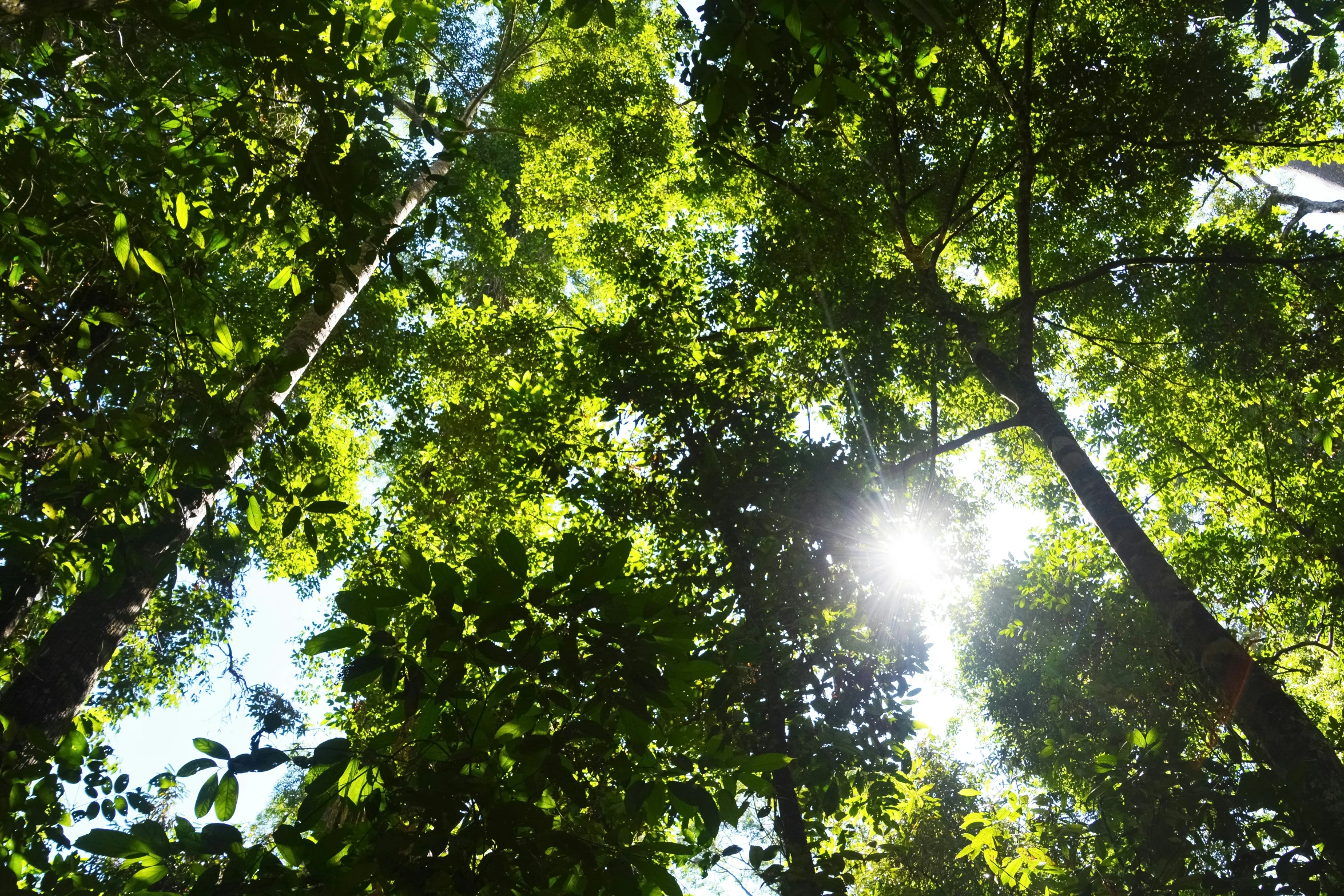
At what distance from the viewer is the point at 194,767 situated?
1.64m

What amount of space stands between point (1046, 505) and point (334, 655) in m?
10.2

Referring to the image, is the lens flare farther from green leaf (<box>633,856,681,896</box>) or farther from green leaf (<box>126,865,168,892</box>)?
green leaf (<box>126,865,168,892</box>)

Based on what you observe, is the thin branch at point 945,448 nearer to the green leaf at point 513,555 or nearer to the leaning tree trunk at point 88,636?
the leaning tree trunk at point 88,636

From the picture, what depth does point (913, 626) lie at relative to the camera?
517cm

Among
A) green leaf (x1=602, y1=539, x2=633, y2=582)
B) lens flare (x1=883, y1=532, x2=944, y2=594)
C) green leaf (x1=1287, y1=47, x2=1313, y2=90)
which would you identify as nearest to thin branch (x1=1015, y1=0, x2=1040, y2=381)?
lens flare (x1=883, y1=532, x2=944, y2=594)

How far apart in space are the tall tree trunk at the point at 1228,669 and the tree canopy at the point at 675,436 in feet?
0.09

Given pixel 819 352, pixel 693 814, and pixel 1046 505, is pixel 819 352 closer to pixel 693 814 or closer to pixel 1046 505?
pixel 1046 505

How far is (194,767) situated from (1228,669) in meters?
4.45

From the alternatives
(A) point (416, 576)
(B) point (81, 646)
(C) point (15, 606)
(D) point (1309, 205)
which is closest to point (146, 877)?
(A) point (416, 576)

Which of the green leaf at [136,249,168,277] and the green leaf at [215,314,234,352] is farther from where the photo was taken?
the green leaf at [215,314,234,352]

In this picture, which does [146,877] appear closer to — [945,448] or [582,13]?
[582,13]

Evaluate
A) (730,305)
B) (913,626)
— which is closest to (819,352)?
(730,305)

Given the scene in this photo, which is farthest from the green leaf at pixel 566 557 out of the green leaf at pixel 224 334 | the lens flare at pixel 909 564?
the lens flare at pixel 909 564

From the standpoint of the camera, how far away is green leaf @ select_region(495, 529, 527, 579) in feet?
5.34
